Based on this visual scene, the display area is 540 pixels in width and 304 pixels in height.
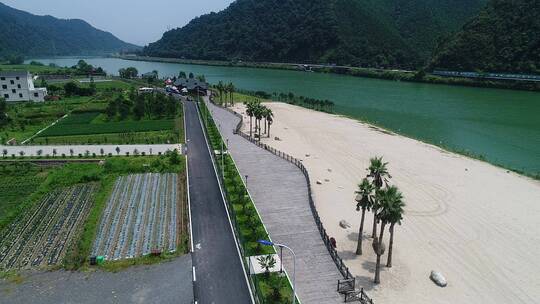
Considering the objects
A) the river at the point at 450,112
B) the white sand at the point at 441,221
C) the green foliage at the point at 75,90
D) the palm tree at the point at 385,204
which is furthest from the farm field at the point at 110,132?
the river at the point at 450,112

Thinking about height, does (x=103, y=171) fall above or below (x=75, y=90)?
below

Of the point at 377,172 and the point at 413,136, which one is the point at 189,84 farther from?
the point at 377,172

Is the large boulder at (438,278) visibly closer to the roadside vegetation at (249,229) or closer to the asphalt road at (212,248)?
the roadside vegetation at (249,229)

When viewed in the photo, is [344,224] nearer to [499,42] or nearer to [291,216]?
[291,216]

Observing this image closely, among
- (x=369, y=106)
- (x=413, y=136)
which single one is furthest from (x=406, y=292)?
(x=369, y=106)

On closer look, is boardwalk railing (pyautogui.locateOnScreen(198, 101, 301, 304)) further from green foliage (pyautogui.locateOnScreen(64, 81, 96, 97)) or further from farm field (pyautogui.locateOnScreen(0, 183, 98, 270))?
green foliage (pyautogui.locateOnScreen(64, 81, 96, 97))

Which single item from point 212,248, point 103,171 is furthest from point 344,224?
point 103,171
